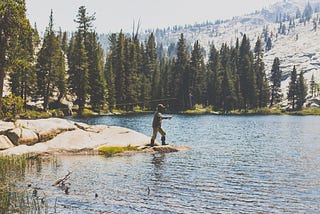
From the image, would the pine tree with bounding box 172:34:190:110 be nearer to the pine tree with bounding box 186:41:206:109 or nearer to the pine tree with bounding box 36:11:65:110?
the pine tree with bounding box 186:41:206:109

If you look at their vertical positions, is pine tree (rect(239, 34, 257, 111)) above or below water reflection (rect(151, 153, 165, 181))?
above

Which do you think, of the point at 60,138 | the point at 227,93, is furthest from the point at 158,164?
the point at 227,93

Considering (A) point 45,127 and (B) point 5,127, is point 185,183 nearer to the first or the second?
(A) point 45,127

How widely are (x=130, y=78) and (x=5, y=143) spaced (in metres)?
81.2

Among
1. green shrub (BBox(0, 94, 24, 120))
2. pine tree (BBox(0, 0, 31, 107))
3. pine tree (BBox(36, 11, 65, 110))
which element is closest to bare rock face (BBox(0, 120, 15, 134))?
green shrub (BBox(0, 94, 24, 120))

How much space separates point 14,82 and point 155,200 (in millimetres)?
66602

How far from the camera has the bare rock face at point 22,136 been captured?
1159 inches

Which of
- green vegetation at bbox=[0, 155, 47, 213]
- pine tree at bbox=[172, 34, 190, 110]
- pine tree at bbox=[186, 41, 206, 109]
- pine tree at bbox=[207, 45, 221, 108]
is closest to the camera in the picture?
green vegetation at bbox=[0, 155, 47, 213]

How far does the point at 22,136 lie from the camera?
2966 centimetres

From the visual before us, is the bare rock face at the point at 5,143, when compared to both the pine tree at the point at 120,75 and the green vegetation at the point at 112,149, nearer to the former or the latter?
the green vegetation at the point at 112,149

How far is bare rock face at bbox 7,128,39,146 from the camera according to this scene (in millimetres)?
29438

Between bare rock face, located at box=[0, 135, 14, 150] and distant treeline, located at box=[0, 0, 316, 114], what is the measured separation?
2282 centimetres

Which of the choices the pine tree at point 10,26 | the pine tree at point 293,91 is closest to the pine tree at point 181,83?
the pine tree at point 293,91

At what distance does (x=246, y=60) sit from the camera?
14062 centimetres
